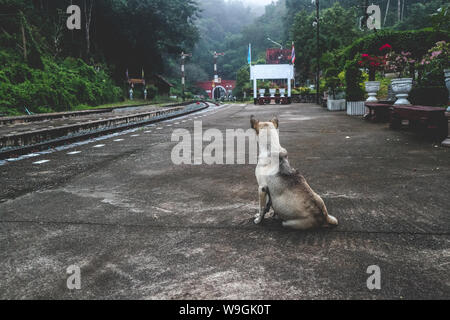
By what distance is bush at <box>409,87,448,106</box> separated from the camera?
12.4 m

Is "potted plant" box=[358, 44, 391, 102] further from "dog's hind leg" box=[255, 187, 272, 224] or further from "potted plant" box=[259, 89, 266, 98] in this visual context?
"potted plant" box=[259, 89, 266, 98]

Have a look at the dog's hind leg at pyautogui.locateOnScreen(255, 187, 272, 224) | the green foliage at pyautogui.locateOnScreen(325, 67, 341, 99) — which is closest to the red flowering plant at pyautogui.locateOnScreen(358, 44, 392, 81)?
the green foliage at pyautogui.locateOnScreen(325, 67, 341, 99)

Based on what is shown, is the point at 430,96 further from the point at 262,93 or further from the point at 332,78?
the point at 262,93

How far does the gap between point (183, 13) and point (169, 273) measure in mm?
54572

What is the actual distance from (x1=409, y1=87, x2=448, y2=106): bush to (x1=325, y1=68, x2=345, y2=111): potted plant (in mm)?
6925

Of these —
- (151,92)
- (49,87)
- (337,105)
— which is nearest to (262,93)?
(337,105)

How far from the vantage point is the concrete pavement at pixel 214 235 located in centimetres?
239

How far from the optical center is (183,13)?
52281mm

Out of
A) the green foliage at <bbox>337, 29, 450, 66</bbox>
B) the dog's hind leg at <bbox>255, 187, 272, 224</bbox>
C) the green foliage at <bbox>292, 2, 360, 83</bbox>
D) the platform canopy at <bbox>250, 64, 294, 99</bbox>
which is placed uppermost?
the green foliage at <bbox>292, 2, 360, 83</bbox>

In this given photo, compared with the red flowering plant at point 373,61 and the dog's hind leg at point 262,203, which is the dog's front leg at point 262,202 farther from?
the red flowering plant at point 373,61

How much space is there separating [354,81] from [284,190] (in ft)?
45.6

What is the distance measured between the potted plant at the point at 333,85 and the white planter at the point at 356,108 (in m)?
A: 3.62

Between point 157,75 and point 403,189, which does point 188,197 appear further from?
point 157,75

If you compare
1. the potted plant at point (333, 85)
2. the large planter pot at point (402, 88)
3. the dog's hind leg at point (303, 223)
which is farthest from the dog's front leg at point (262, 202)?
the potted plant at point (333, 85)
